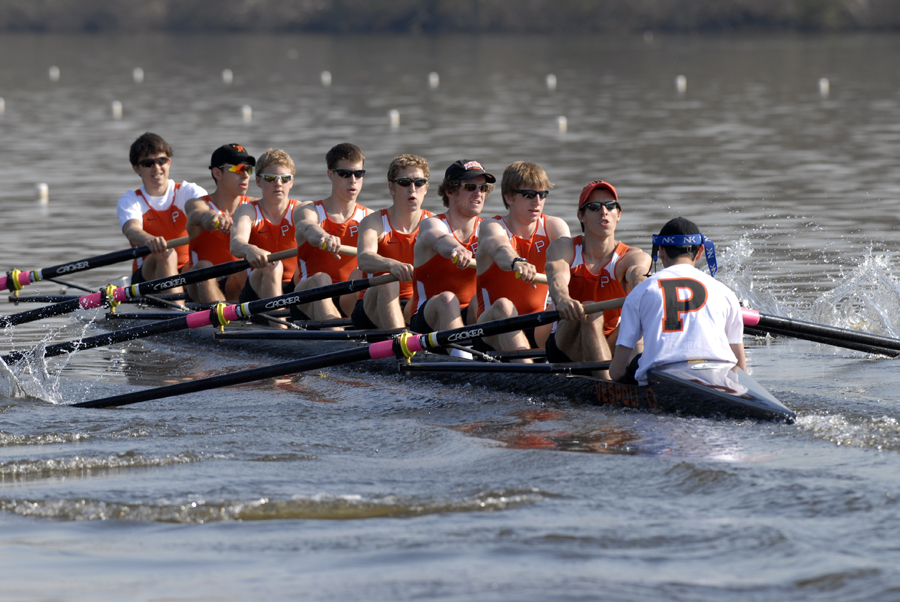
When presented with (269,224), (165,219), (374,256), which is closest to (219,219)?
(269,224)

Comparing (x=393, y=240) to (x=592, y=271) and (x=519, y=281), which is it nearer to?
(x=519, y=281)

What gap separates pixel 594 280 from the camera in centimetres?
663

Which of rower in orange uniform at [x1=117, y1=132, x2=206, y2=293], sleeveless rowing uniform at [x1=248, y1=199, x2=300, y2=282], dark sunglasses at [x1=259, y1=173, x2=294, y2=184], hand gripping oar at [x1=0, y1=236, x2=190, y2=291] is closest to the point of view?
dark sunglasses at [x1=259, y1=173, x2=294, y2=184]

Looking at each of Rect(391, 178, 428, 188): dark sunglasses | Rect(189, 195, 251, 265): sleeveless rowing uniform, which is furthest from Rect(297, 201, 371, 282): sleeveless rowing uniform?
Rect(189, 195, 251, 265): sleeveless rowing uniform

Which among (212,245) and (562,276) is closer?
(562,276)

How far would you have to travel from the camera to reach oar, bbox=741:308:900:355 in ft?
21.3

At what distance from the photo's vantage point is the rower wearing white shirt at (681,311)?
5691 mm

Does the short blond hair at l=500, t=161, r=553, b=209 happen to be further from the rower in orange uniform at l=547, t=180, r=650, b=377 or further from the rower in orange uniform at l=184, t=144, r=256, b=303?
the rower in orange uniform at l=184, t=144, r=256, b=303

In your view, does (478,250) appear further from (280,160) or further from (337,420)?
(280,160)

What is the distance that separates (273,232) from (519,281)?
2.78 m

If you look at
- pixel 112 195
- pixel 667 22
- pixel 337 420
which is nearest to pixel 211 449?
pixel 337 420

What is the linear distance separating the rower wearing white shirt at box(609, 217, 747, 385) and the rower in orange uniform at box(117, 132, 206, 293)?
521 centimetres

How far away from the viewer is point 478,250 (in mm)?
7203

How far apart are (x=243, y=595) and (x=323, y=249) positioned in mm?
4780
